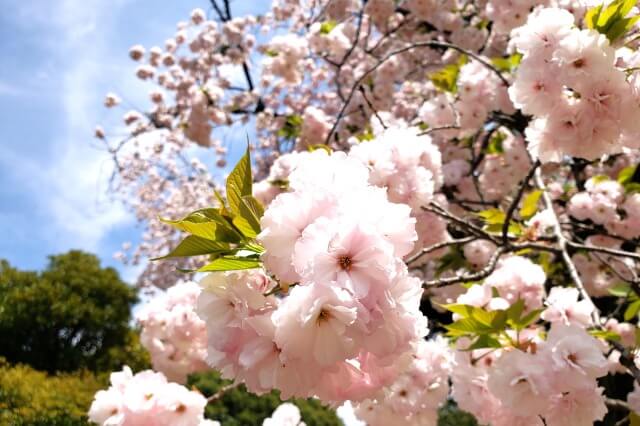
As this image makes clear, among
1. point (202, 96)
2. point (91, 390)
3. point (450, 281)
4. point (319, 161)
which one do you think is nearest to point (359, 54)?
point (202, 96)

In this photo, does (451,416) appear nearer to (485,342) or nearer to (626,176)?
(626,176)

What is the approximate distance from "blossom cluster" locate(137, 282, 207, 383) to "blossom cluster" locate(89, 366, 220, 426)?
67cm

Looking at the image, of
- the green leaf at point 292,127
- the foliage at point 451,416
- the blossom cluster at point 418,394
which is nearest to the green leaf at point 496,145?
the green leaf at point 292,127

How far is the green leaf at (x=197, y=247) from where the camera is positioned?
38.2 inches

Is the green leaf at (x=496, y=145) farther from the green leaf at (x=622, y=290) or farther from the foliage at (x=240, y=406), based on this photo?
the foliage at (x=240, y=406)

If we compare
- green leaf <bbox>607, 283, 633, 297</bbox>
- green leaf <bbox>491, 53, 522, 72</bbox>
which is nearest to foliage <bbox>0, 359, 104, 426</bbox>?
green leaf <bbox>607, 283, 633, 297</bbox>

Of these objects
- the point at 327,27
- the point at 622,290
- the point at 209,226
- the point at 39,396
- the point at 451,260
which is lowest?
the point at 209,226

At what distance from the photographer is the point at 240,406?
28.7 ft

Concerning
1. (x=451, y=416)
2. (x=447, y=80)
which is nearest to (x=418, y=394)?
(x=447, y=80)

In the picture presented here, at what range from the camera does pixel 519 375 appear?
4.29 ft

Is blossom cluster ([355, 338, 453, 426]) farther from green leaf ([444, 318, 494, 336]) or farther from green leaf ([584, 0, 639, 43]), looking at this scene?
green leaf ([584, 0, 639, 43])

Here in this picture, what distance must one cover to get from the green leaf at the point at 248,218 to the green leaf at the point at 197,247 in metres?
0.05

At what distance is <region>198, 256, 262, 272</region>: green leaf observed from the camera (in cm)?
97

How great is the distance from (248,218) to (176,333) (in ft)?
5.23
